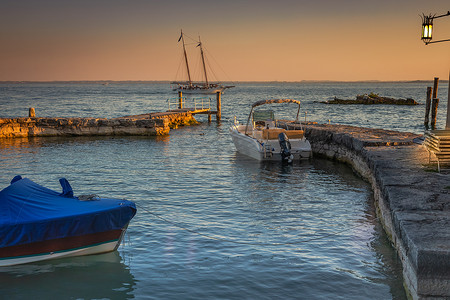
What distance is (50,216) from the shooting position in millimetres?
8312

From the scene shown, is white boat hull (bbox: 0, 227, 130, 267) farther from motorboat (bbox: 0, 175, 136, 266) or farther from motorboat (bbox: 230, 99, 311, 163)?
motorboat (bbox: 230, 99, 311, 163)

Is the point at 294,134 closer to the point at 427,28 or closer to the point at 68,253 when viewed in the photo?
the point at 427,28

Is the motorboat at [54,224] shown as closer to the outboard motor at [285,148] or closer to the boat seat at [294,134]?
the outboard motor at [285,148]

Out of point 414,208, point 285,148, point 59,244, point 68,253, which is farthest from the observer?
point 285,148

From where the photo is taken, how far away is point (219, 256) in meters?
9.30

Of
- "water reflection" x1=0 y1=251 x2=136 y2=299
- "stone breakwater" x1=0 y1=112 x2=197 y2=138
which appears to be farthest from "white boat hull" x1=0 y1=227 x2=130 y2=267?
"stone breakwater" x1=0 y1=112 x2=197 y2=138

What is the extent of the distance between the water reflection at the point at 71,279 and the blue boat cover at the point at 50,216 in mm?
619

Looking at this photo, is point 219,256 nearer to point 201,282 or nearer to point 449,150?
point 201,282

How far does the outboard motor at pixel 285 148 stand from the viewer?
1955 cm

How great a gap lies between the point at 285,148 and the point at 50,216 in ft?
41.4

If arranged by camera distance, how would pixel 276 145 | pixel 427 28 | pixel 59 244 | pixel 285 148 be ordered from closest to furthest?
pixel 59 244
pixel 427 28
pixel 285 148
pixel 276 145

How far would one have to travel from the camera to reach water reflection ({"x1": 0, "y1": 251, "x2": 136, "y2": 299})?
7.82 metres

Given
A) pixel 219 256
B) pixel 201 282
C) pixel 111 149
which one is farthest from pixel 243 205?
pixel 111 149

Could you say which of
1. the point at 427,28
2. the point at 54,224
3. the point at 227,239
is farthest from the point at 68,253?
the point at 427,28
